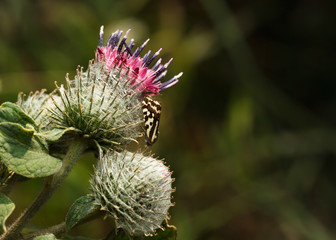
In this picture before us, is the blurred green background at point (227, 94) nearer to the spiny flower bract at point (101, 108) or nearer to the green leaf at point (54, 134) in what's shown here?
the spiny flower bract at point (101, 108)

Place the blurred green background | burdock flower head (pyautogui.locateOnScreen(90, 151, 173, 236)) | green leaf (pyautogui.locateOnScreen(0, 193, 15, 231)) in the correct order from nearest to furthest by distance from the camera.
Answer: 1. green leaf (pyautogui.locateOnScreen(0, 193, 15, 231))
2. burdock flower head (pyautogui.locateOnScreen(90, 151, 173, 236))
3. the blurred green background

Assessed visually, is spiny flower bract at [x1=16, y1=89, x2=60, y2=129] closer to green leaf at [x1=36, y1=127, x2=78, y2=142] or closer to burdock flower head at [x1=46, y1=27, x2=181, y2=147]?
burdock flower head at [x1=46, y1=27, x2=181, y2=147]

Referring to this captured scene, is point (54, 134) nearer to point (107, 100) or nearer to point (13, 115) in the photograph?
point (13, 115)

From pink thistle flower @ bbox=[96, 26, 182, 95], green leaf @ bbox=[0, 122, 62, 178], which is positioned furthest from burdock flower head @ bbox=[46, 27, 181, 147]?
green leaf @ bbox=[0, 122, 62, 178]

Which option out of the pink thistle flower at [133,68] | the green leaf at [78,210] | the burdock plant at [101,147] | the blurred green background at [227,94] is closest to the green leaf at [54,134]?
the burdock plant at [101,147]

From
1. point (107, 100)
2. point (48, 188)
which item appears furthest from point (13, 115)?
point (107, 100)

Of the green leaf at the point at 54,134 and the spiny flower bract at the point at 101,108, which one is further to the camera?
the spiny flower bract at the point at 101,108
